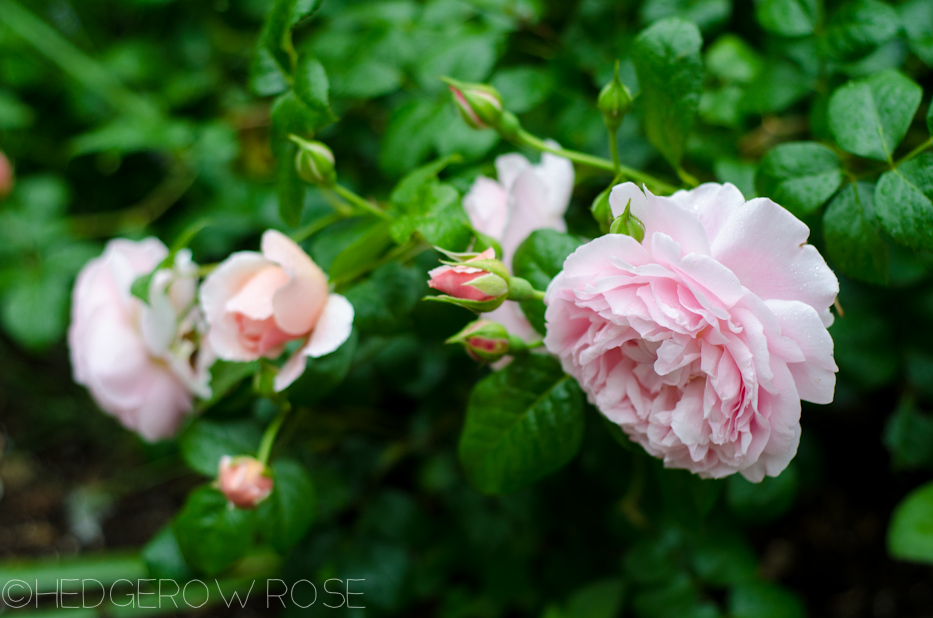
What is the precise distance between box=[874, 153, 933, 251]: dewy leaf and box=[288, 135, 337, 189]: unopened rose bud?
0.43m

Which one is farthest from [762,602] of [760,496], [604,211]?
[604,211]

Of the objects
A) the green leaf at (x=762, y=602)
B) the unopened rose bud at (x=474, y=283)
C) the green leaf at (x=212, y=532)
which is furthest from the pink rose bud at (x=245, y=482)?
the green leaf at (x=762, y=602)

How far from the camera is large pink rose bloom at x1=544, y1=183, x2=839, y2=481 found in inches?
14.0

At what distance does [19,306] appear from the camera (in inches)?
40.8

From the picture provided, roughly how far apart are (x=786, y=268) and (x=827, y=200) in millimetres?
178

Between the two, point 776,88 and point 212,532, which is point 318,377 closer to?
point 212,532

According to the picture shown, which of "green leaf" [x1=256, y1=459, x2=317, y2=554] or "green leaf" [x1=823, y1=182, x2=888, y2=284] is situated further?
"green leaf" [x1=256, y1=459, x2=317, y2=554]

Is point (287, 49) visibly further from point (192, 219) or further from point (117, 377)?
point (192, 219)

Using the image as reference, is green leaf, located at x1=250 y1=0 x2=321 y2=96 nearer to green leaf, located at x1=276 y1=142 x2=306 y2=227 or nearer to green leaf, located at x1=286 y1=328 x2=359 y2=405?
green leaf, located at x1=276 y1=142 x2=306 y2=227

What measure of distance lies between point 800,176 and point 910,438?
0.48 m

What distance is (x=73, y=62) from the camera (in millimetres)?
1212

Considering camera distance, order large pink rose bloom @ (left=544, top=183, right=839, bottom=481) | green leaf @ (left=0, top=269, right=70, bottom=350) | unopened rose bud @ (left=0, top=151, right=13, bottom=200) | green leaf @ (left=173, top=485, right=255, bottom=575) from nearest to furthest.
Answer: large pink rose bloom @ (left=544, top=183, right=839, bottom=481)
green leaf @ (left=173, top=485, right=255, bottom=575)
green leaf @ (left=0, top=269, right=70, bottom=350)
unopened rose bud @ (left=0, top=151, right=13, bottom=200)

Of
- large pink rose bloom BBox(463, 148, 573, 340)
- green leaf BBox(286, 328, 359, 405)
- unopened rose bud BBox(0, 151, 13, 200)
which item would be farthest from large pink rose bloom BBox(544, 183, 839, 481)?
unopened rose bud BBox(0, 151, 13, 200)

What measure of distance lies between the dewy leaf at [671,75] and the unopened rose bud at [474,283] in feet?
0.64
